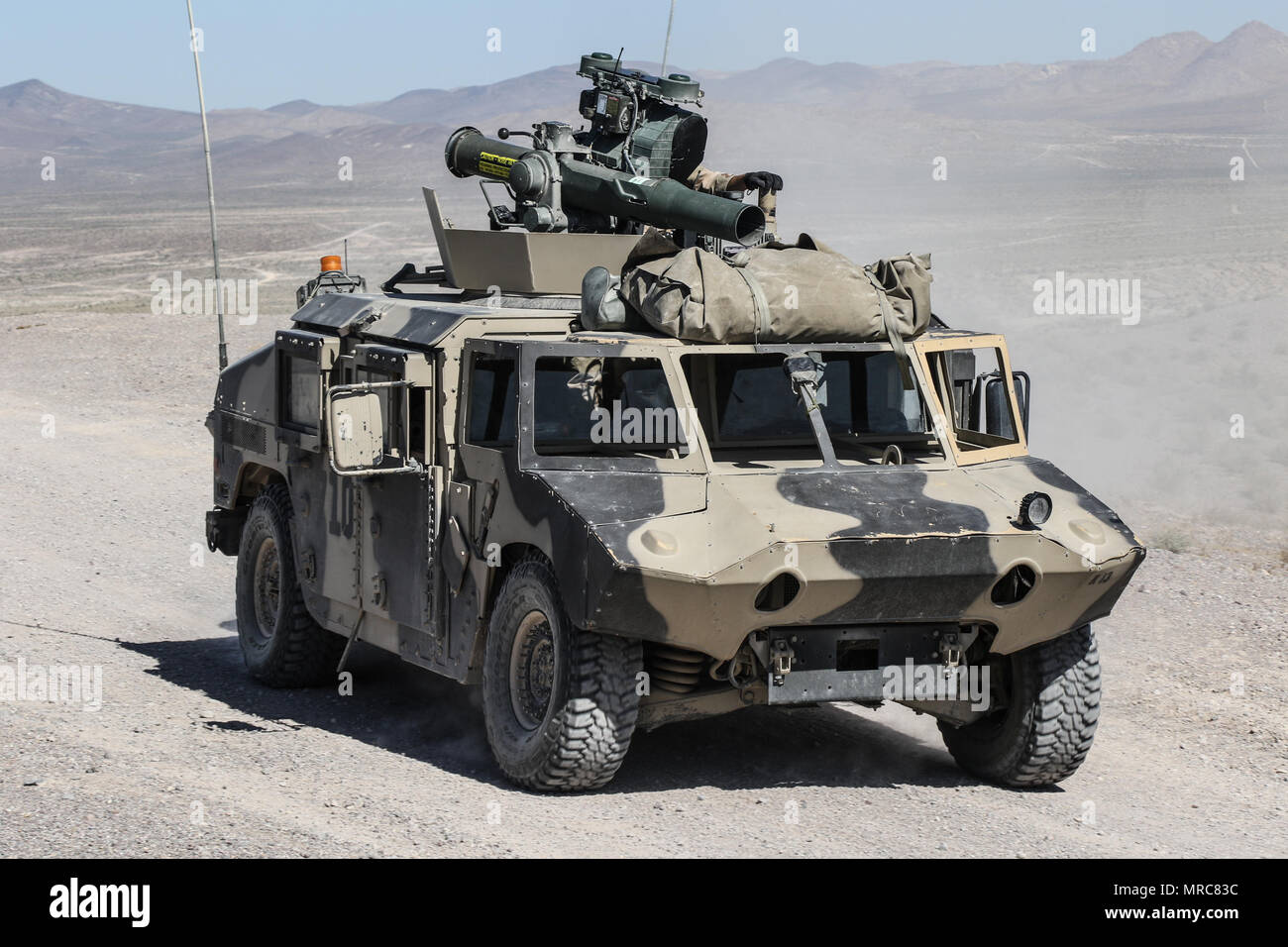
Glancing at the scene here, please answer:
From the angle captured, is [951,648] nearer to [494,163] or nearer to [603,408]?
[603,408]

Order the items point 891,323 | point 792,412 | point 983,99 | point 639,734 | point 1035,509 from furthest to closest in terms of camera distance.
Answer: point 983,99
point 639,734
point 792,412
point 891,323
point 1035,509

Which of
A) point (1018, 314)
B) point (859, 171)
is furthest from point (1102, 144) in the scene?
point (1018, 314)

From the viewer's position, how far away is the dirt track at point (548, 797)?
7.18 meters

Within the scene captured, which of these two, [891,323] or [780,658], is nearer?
[780,658]

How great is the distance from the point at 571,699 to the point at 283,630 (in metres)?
3.16

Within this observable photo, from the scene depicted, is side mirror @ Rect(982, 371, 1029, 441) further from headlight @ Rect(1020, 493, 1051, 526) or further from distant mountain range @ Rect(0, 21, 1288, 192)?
distant mountain range @ Rect(0, 21, 1288, 192)

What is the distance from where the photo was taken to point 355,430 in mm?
8227

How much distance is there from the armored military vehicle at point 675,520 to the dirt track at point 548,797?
41 centimetres

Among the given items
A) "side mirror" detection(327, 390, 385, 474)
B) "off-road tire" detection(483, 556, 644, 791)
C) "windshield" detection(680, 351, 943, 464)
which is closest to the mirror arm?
"side mirror" detection(327, 390, 385, 474)

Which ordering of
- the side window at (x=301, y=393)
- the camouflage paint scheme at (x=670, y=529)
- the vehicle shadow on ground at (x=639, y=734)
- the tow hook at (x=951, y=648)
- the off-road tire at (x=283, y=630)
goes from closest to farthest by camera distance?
the camouflage paint scheme at (x=670, y=529), the tow hook at (x=951, y=648), the vehicle shadow on ground at (x=639, y=734), the side window at (x=301, y=393), the off-road tire at (x=283, y=630)

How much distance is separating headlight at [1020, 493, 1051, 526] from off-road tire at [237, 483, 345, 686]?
14.1 feet

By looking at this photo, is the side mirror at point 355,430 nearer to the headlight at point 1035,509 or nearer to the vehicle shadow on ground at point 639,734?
the vehicle shadow on ground at point 639,734

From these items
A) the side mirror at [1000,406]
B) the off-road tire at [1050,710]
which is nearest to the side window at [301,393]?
the side mirror at [1000,406]

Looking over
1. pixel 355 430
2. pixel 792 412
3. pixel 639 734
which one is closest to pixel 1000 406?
pixel 792 412
